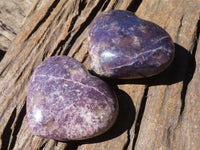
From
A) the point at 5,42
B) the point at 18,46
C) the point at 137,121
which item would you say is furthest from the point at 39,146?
the point at 5,42

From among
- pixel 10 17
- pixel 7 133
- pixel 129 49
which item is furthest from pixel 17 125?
pixel 10 17

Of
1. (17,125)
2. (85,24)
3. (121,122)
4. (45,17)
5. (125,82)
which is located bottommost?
(121,122)

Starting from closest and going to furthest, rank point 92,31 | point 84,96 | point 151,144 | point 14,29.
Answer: point 84,96
point 151,144
point 92,31
point 14,29

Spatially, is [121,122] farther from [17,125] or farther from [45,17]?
[45,17]

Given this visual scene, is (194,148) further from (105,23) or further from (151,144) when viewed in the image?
(105,23)

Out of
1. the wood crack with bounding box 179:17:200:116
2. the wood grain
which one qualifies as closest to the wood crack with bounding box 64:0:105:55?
the wood grain

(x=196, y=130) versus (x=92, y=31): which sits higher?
(x=92, y=31)

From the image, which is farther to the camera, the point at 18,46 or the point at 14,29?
the point at 14,29

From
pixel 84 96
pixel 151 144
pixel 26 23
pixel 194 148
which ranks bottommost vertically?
pixel 194 148
